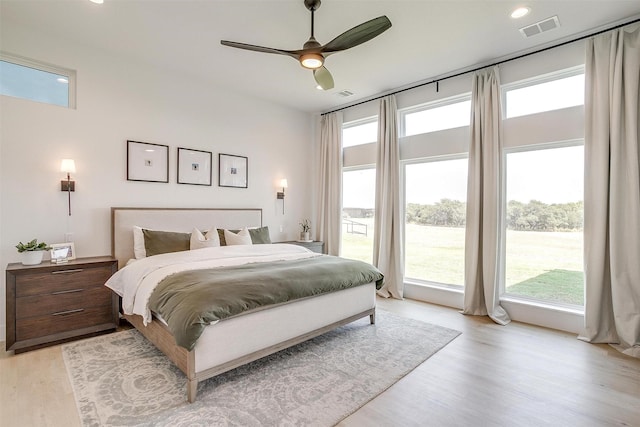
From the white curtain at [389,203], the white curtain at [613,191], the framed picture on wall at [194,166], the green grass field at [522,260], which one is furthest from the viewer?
the white curtain at [389,203]

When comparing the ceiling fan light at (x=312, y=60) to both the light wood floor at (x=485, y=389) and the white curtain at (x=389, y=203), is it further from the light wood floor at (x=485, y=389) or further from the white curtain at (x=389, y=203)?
the light wood floor at (x=485, y=389)

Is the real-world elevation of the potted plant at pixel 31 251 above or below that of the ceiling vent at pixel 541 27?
below

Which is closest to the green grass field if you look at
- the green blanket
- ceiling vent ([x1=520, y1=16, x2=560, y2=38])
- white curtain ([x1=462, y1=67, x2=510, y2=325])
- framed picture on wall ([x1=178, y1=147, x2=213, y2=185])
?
white curtain ([x1=462, y1=67, x2=510, y2=325])

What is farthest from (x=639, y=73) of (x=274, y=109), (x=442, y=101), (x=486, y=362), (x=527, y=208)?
(x=274, y=109)

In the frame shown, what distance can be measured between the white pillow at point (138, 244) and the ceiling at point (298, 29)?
2205 millimetres

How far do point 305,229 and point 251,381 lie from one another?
143 inches

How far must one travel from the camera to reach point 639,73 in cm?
303

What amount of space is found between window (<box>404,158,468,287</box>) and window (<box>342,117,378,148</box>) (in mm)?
954

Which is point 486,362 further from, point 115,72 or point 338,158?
point 115,72

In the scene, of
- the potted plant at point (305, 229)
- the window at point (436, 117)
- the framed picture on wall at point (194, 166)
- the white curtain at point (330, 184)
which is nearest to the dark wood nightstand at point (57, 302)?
the framed picture on wall at point (194, 166)

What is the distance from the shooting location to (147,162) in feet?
13.6

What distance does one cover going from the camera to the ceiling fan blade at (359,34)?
2.38 metres

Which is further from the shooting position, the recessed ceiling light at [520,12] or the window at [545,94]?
the window at [545,94]

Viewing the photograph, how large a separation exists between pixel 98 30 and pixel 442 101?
14.4 ft
